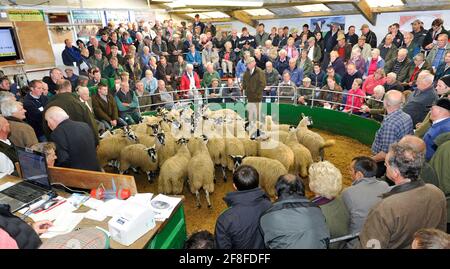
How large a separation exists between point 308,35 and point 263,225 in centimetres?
948

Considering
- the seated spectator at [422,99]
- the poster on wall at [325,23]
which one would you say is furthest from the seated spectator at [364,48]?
the seated spectator at [422,99]

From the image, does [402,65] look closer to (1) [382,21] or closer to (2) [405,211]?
(1) [382,21]

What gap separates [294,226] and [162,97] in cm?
691

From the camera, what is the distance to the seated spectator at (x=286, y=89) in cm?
819

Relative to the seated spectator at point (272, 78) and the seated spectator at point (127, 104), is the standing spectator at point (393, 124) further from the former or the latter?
the seated spectator at point (127, 104)

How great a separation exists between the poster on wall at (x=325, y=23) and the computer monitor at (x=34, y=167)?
10.2 meters

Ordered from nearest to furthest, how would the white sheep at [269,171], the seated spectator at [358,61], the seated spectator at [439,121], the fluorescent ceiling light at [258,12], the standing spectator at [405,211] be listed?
the standing spectator at [405,211]
the seated spectator at [439,121]
the white sheep at [269,171]
the seated spectator at [358,61]
the fluorescent ceiling light at [258,12]

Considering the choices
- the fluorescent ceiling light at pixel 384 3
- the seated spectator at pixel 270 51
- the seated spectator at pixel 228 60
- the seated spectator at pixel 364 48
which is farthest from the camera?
the seated spectator at pixel 228 60

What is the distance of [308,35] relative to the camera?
33.6 feet

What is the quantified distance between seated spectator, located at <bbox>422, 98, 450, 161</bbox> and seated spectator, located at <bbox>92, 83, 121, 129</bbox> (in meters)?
5.81

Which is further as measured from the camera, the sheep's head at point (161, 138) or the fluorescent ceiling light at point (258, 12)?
the fluorescent ceiling light at point (258, 12)

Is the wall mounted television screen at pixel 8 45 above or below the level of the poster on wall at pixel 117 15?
below

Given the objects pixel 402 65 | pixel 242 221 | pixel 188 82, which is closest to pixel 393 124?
pixel 242 221
